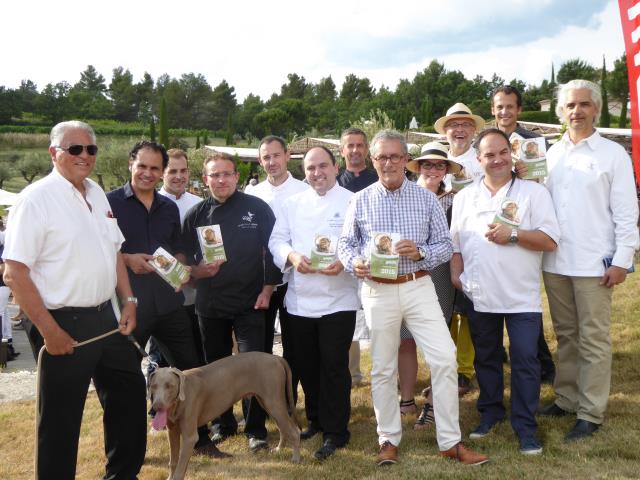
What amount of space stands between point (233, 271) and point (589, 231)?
2826 mm

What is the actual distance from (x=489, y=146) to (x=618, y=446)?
7.97ft

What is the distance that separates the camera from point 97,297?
3697 mm

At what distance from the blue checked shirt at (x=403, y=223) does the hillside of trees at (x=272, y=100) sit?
49.2m

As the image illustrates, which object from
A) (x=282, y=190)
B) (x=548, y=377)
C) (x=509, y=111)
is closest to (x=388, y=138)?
(x=282, y=190)

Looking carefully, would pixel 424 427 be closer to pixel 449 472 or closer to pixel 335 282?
pixel 449 472

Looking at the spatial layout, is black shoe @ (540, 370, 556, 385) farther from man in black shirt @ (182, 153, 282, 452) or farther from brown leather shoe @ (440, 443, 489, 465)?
man in black shirt @ (182, 153, 282, 452)

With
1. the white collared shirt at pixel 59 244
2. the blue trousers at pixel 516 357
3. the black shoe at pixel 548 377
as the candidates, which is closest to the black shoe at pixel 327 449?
the blue trousers at pixel 516 357

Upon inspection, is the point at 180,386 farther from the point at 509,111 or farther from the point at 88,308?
the point at 509,111

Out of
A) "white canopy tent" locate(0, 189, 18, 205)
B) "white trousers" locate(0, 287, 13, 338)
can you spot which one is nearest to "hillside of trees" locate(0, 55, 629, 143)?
"white canopy tent" locate(0, 189, 18, 205)

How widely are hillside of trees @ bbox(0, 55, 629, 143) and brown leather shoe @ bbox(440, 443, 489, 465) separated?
163 feet

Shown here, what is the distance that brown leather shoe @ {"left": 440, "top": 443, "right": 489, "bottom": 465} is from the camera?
426 cm

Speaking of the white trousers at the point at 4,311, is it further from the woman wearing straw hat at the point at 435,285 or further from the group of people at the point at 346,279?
the woman wearing straw hat at the point at 435,285

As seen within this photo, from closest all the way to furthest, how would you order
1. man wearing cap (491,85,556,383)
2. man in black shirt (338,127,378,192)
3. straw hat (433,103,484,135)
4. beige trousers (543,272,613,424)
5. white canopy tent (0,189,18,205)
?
beige trousers (543,272,613,424), man in black shirt (338,127,378,192), man wearing cap (491,85,556,383), straw hat (433,103,484,135), white canopy tent (0,189,18,205)

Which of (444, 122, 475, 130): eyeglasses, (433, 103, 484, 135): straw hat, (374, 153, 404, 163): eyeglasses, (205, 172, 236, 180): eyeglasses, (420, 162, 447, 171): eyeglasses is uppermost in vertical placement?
(433, 103, 484, 135): straw hat
